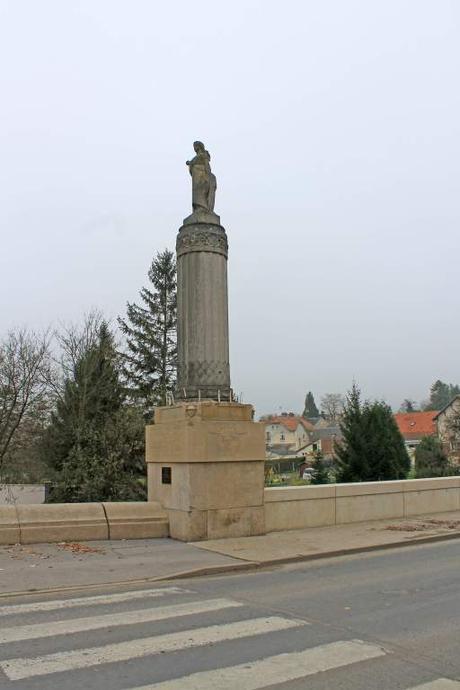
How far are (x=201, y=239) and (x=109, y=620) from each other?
8077 millimetres

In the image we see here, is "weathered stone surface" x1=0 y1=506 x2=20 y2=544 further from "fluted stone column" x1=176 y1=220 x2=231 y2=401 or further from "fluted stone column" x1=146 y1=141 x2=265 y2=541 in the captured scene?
"fluted stone column" x1=176 y1=220 x2=231 y2=401

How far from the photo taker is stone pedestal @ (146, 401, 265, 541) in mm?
11664

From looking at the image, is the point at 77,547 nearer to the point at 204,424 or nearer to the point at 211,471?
the point at 211,471

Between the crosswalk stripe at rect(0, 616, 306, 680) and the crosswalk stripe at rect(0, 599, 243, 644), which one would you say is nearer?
the crosswalk stripe at rect(0, 616, 306, 680)

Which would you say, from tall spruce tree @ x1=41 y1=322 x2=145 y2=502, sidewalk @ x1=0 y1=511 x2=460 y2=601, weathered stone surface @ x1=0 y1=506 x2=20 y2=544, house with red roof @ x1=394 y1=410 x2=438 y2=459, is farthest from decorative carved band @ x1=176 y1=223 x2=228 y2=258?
house with red roof @ x1=394 y1=410 x2=438 y2=459

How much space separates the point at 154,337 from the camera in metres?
44.6

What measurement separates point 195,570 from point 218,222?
706 cm

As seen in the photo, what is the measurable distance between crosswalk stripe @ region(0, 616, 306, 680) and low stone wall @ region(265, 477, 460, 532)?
6334 mm

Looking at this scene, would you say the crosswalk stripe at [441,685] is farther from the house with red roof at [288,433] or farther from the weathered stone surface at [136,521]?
the house with red roof at [288,433]

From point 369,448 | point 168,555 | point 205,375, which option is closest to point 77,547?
point 168,555

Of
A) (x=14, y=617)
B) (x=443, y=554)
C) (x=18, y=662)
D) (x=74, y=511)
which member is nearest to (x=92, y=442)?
(x=74, y=511)

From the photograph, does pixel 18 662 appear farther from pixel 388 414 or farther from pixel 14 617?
pixel 388 414

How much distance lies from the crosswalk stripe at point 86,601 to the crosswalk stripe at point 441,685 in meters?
3.79

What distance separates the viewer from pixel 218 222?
13.4 m
